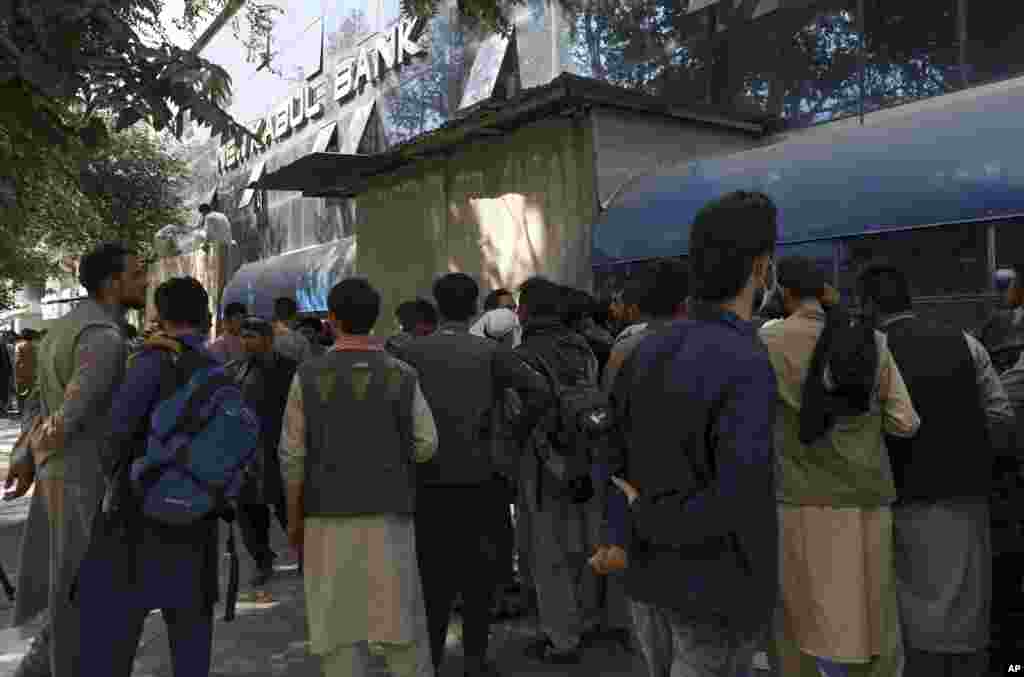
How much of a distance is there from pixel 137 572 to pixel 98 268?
1316 millimetres

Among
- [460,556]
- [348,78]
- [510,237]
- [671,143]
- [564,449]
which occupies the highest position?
[348,78]

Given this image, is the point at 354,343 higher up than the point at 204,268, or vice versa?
the point at 204,268

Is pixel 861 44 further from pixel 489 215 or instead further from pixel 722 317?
pixel 722 317

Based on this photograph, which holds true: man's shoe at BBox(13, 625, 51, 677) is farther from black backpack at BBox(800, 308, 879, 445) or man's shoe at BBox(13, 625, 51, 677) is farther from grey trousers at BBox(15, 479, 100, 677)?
black backpack at BBox(800, 308, 879, 445)

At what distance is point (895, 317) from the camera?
372 cm

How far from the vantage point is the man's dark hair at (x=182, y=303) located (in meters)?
3.62

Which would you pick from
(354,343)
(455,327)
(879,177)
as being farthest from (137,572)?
(879,177)

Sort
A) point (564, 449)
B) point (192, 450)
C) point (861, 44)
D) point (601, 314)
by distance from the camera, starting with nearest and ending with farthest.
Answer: point (192, 450) < point (564, 449) < point (601, 314) < point (861, 44)

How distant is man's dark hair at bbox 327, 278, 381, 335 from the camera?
150 inches

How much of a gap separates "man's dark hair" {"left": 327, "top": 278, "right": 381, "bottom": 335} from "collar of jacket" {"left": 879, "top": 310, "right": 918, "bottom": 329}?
188cm

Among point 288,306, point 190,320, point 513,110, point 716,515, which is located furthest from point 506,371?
point 513,110

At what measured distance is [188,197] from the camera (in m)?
29.8

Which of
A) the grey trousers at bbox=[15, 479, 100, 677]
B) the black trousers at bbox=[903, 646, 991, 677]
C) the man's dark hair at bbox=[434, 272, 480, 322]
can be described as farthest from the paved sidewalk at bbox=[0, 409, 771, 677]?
the man's dark hair at bbox=[434, 272, 480, 322]

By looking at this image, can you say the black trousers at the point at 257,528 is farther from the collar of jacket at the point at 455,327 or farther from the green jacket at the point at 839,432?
the green jacket at the point at 839,432
